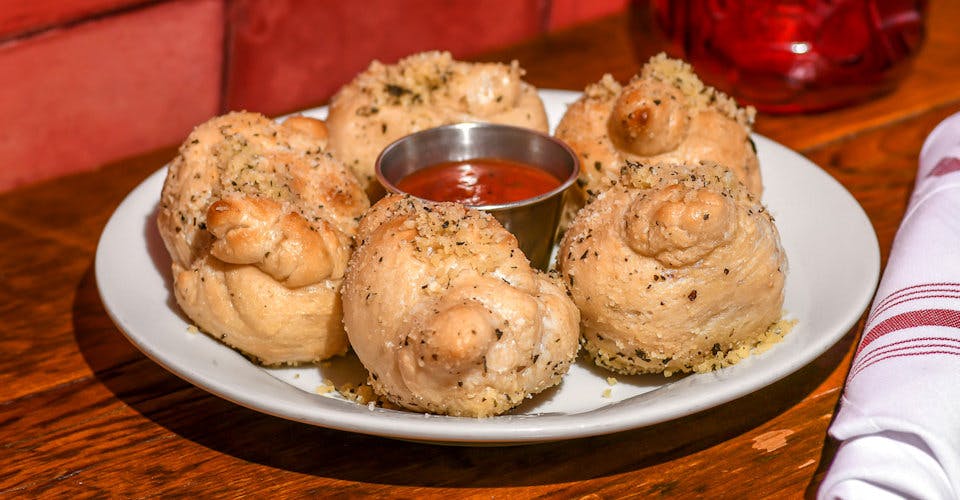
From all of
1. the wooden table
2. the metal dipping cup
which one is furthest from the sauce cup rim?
the wooden table

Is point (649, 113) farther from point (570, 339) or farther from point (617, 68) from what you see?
point (617, 68)

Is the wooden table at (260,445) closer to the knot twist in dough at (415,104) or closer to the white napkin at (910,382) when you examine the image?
the white napkin at (910,382)

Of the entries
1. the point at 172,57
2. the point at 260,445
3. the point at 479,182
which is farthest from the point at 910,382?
the point at 172,57

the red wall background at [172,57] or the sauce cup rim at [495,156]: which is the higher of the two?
the sauce cup rim at [495,156]

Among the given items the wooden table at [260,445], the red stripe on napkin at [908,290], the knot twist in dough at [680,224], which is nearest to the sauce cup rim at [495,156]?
the knot twist in dough at [680,224]

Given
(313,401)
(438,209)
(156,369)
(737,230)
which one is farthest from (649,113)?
(156,369)

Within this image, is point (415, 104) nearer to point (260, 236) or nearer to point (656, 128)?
point (656, 128)

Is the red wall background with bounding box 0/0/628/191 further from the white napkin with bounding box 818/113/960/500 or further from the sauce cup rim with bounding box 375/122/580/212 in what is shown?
the white napkin with bounding box 818/113/960/500
